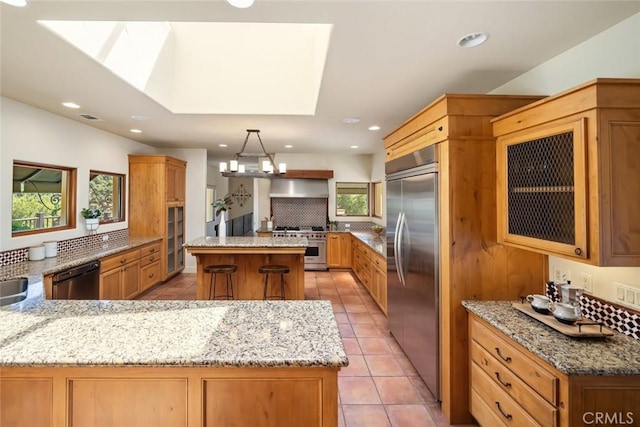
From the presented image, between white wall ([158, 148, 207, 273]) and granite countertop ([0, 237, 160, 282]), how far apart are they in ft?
4.76

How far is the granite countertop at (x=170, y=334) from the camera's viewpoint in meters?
1.24

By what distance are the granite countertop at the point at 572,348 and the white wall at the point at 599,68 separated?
325mm

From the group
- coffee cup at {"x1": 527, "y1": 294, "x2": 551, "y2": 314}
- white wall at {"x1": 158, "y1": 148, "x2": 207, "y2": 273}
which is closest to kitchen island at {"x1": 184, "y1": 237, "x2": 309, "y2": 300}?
white wall at {"x1": 158, "y1": 148, "x2": 207, "y2": 273}

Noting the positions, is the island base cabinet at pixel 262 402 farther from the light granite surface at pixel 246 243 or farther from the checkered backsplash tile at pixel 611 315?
the light granite surface at pixel 246 243

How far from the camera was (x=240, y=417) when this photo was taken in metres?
1.31

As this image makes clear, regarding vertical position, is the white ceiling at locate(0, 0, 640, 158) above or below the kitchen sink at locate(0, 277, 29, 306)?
above

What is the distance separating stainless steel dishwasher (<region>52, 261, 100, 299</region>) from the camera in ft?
9.84

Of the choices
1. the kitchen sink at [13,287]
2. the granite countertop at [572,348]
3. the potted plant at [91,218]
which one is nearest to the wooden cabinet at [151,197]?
the potted plant at [91,218]

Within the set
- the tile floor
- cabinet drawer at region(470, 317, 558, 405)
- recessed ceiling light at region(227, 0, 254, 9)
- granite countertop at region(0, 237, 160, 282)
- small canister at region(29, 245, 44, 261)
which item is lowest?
the tile floor

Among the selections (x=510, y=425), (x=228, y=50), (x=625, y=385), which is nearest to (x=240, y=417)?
(x=510, y=425)

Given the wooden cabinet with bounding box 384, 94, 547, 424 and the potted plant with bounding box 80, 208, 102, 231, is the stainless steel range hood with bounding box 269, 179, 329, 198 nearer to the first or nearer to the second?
the potted plant with bounding box 80, 208, 102, 231

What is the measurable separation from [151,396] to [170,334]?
26cm

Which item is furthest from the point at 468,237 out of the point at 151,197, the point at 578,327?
the point at 151,197

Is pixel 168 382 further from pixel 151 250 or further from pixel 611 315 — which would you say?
pixel 151 250
